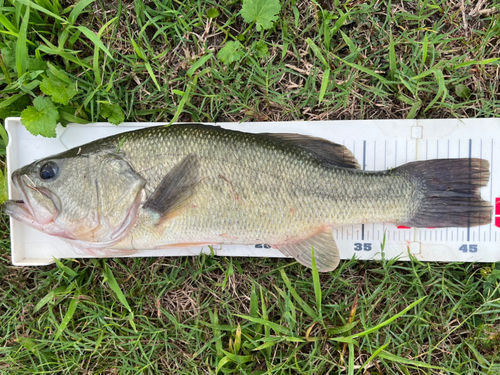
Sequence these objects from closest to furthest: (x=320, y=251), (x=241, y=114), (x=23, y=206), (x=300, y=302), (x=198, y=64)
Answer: (x=23, y=206) → (x=320, y=251) → (x=300, y=302) → (x=198, y=64) → (x=241, y=114)

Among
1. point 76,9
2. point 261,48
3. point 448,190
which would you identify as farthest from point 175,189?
point 448,190

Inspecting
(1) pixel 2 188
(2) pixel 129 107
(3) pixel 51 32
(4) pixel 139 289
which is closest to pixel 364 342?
(4) pixel 139 289

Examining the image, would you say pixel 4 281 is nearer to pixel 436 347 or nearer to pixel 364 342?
pixel 364 342

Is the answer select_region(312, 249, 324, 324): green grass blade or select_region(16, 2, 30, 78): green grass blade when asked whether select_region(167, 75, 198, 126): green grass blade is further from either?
select_region(312, 249, 324, 324): green grass blade

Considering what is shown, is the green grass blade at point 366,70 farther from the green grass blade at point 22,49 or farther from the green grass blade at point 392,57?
the green grass blade at point 22,49

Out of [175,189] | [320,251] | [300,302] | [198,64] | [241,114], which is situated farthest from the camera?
[241,114]

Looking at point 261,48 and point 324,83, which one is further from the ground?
point 261,48

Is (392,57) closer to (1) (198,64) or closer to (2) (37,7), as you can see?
(1) (198,64)

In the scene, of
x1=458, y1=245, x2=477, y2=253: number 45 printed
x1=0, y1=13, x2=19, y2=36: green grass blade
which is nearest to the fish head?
x1=0, y1=13, x2=19, y2=36: green grass blade
